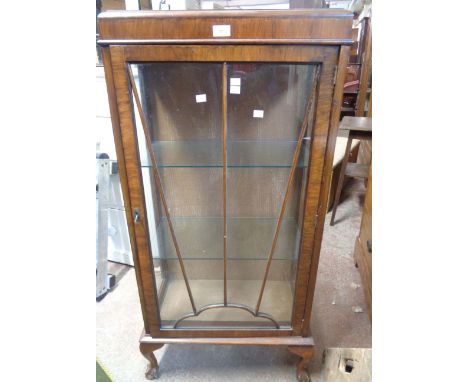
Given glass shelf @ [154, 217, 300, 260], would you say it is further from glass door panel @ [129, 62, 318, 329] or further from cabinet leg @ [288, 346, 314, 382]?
cabinet leg @ [288, 346, 314, 382]

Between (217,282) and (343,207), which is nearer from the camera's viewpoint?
(217,282)

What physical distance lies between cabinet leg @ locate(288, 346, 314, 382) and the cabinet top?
0.83m

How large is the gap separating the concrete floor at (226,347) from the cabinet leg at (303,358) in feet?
0.14

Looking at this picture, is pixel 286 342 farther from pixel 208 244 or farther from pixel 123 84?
pixel 123 84

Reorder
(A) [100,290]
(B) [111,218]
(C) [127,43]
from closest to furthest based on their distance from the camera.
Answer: (C) [127,43] → (A) [100,290] → (B) [111,218]

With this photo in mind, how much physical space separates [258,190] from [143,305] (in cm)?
48

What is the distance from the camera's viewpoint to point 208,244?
2.97ft

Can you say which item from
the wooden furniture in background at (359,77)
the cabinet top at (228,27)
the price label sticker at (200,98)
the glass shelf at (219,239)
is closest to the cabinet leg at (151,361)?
the glass shelf at (219,239)

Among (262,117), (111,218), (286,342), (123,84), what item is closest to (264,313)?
(286,342)

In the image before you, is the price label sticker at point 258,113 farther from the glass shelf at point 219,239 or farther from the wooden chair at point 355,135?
the wooden chair at point 355,135

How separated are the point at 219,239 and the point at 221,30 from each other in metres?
0.57

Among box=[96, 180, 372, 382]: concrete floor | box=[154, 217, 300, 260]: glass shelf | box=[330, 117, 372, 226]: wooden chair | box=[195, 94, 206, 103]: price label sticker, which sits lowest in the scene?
box=[96, 180, 372, 382]: concrete floor

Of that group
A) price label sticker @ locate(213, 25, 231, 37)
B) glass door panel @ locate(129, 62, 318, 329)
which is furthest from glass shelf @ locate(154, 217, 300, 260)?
price label sticker @ locate(213, 25, 231, 37)

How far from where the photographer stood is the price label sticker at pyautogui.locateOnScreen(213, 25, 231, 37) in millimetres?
582
